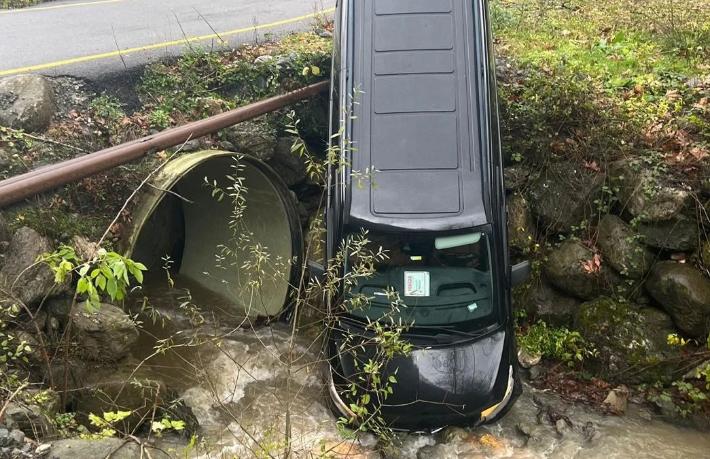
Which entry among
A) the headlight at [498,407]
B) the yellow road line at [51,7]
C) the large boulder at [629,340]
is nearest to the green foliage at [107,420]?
the headlight at [498,407]

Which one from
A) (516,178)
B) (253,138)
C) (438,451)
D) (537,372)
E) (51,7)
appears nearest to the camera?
(438,451)

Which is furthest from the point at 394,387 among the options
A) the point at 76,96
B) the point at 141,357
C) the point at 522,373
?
the point at 76,96

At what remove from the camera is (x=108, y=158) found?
5.22 metres

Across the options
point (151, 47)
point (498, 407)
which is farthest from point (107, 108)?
point (498, 407)

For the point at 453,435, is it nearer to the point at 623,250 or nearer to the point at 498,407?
the point at 498,407

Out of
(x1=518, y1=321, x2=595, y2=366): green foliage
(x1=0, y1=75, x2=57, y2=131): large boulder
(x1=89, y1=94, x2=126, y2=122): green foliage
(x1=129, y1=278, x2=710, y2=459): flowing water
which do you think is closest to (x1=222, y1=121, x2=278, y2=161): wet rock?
(x1=89, y1=94, x2=126, y2=122): green foliage

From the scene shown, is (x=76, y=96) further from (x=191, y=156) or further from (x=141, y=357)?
(x=141, y=357)

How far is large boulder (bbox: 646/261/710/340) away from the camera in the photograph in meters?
5.96

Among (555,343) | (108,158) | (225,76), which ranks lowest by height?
(555,343)

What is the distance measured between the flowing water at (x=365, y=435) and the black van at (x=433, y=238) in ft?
1.24

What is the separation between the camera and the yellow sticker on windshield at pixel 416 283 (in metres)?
5.38

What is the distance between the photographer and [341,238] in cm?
542

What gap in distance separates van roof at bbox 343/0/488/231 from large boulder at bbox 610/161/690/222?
7.17ft

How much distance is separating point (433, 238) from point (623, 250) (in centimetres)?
261
